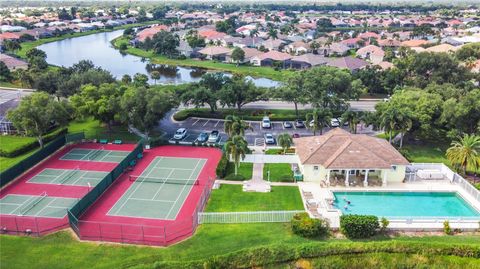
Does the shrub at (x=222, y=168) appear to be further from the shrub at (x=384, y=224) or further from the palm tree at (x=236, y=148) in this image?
the shrub at (x=384, y=224)

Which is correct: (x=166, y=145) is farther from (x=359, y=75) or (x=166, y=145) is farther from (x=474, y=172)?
(x=359, y=75)

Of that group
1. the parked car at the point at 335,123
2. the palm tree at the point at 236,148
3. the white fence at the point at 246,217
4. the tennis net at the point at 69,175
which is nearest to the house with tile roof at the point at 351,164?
the palm tree at the point at 236,148

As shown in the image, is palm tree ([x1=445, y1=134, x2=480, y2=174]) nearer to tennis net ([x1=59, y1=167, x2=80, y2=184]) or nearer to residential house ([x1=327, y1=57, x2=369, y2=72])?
tennis net ([x1=59, y1=167, x2=80, y2=184])

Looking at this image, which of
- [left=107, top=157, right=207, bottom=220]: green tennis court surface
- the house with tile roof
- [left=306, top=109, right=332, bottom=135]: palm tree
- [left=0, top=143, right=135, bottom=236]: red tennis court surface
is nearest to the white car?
[left=306, top=109, right=332, bottom=135]: palm tree

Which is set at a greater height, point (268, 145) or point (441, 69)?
point (441, 69)

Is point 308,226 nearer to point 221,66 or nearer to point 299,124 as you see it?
point 299,124

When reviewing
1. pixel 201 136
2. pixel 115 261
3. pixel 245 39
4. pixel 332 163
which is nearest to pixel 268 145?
pixel 201 136

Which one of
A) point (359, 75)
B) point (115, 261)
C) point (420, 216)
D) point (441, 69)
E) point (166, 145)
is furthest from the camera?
point (359, 75)

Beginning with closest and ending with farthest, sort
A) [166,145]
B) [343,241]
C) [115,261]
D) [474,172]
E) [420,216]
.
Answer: [115,261] < [343,241] < [420,216] < [474,172] < [166,145]

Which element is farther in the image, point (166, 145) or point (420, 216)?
point (166, 145)
